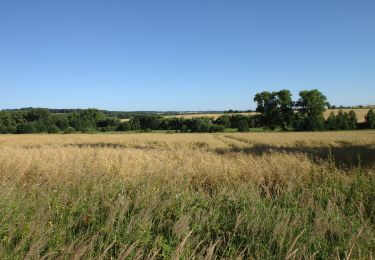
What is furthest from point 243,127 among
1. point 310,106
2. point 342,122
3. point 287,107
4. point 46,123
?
point 46,123

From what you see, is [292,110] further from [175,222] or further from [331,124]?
[175,222]

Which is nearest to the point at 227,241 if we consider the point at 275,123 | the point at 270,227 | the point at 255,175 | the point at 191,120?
the point at 270,227

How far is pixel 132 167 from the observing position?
30.6 ft

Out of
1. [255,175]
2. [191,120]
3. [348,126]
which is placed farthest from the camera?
[191,120]

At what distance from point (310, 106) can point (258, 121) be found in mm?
12397

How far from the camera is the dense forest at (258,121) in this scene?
251 feet

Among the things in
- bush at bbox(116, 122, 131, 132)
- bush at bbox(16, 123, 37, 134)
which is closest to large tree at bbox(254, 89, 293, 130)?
bush at bbox(116, 122, 131, 132)

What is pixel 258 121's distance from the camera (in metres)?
84.2

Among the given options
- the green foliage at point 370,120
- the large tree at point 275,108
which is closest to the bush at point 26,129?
the large tree at point 275,108

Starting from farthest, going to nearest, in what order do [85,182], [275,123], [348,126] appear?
[275,123] → [348,126] → [85,182]

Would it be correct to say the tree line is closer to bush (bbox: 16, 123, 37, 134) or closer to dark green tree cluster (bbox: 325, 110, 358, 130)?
dark green tree cluster (bbox: 325, 110, 358, 130)

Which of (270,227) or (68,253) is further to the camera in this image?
(270,227)

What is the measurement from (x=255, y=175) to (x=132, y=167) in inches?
134

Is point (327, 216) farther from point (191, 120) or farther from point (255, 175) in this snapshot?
point (191, 120)
